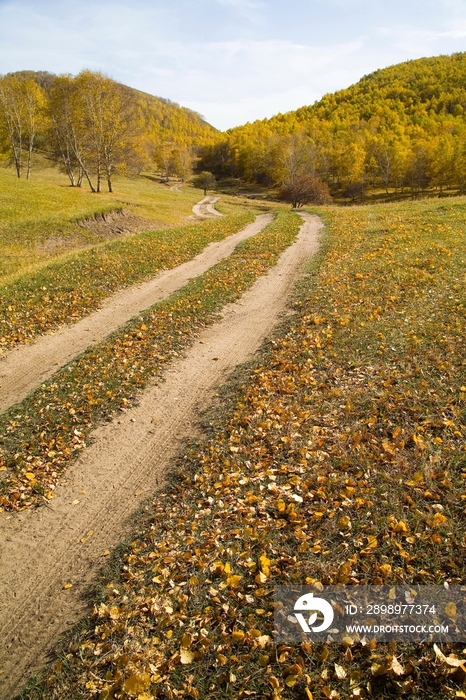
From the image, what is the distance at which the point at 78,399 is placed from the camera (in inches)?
374

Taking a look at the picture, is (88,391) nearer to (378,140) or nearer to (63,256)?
(63,256)

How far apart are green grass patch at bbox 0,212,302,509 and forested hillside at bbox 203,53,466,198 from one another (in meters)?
60.3

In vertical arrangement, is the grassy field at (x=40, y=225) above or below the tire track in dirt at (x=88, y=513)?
above

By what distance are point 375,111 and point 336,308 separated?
16224 centimetres

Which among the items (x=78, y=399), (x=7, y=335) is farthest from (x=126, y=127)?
(x=78, y=399)

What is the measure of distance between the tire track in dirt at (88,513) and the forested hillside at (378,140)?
65.5 m

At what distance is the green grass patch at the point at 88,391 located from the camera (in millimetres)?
7551

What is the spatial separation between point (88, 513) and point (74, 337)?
8.07 m

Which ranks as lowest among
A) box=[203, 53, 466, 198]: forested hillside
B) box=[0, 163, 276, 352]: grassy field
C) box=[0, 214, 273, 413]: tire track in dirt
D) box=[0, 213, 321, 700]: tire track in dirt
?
box=[0, 213, 321, 700]: tire track in dirt

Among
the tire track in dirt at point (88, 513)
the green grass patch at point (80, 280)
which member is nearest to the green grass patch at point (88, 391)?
the tire track in dirt at point (88, 513)

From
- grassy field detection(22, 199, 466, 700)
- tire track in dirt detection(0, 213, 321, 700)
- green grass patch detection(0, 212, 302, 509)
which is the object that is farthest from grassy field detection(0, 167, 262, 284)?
grassy field detection(22, 199, 466, 700)

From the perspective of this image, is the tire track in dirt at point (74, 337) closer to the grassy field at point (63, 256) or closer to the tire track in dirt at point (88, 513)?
the grassy field at point (63, 256)

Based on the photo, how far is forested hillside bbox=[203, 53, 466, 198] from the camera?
7688 centimetres

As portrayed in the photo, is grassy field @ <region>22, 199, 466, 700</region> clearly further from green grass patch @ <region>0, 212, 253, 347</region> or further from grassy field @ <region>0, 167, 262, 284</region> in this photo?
grassy field @ <region>0, 167, 262, 284</region>
